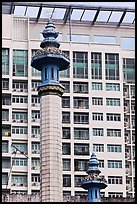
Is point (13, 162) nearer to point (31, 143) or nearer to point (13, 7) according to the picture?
point (31, 143)

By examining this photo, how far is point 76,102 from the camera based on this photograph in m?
53.0

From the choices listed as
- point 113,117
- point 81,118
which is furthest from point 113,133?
point 81,118

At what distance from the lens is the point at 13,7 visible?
53.9m

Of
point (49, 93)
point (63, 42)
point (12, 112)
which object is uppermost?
point (63, 42)

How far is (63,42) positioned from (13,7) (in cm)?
425

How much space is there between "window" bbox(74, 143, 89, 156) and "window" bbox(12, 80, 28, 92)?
5210mm

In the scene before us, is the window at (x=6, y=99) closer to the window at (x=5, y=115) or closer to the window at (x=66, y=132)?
the window at (x=5, y=115)

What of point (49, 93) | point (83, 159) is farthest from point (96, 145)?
point (49, 93)

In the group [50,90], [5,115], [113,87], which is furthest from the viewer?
[113,87]

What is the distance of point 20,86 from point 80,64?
181 inches

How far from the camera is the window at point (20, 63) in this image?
5300cm

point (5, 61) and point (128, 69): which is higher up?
point (128, 69)

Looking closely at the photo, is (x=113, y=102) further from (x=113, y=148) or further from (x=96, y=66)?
(x=113, y=148)

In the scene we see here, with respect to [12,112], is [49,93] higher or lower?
lower
